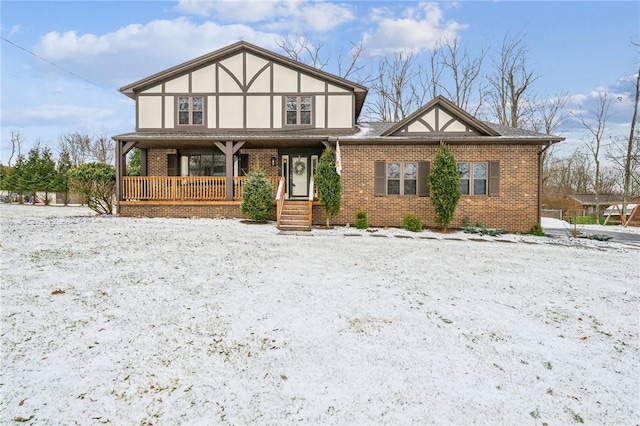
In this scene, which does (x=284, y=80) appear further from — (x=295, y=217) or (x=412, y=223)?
(x=412, y=223)

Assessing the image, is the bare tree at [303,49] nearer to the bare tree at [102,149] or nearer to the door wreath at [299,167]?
the door wreath at [299,167]

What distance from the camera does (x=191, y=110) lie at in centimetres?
1496

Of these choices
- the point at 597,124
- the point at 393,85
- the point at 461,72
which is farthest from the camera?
the point at 393,85

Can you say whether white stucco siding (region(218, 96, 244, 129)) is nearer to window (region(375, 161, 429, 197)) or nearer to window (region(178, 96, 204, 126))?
window (region(178, 96, 204, 126))

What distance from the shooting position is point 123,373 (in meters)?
3.05

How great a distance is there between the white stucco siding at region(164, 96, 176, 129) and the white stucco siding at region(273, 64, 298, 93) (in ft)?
15.0

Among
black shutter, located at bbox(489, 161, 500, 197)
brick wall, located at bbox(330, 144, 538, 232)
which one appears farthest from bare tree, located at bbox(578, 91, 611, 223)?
black shutter, located at bbox(489, 161, 500, 197)

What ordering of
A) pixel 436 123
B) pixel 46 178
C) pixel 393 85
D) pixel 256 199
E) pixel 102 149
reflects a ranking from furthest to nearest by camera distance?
1. pixel 102 149
2. pixel 393 85
3. pixel 46 178
4. pixel 436 123
5. pixel 256 199

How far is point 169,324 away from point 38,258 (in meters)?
3.97

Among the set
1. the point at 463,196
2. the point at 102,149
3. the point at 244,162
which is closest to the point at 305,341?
the point at 463,196

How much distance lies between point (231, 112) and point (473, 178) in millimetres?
10347

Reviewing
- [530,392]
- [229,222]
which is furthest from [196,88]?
[530,392]

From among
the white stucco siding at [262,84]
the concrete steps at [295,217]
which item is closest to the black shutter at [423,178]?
the concrete steps at [295,217]

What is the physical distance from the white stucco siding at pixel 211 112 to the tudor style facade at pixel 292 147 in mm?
44
